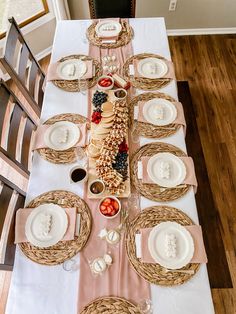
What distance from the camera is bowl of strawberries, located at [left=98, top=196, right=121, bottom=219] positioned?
3.86 ft

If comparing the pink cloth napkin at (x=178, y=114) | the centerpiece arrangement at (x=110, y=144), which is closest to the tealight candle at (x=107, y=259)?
the centerpiece arrangement at (x=110, y=144)

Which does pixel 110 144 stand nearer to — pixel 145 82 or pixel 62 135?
pixel 62 135

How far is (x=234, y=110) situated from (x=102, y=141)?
1.65m

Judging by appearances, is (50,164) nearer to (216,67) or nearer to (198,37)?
(216,67)

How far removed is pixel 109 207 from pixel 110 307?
388 mm

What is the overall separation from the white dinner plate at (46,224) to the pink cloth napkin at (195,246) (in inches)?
13.6

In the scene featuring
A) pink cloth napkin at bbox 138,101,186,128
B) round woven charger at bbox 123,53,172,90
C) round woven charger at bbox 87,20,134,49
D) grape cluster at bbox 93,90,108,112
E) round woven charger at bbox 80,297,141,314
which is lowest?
round woven charger at bbox 80,297,141,314

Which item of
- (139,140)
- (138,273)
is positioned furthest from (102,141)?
(138,273)

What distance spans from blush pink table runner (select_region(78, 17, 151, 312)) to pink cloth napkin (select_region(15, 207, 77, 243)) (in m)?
0.09

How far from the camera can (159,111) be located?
147cm

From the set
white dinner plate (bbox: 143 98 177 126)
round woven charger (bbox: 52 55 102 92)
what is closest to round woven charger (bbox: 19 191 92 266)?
white dinner plate (bbox: 143 98 177 126)

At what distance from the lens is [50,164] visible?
1345 mm

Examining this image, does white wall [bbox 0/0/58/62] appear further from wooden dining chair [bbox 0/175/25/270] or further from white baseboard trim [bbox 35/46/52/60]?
wooden dining chair [bbox 0/175/25/270]

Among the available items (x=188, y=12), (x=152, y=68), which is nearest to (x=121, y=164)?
(x=152, y=68)
